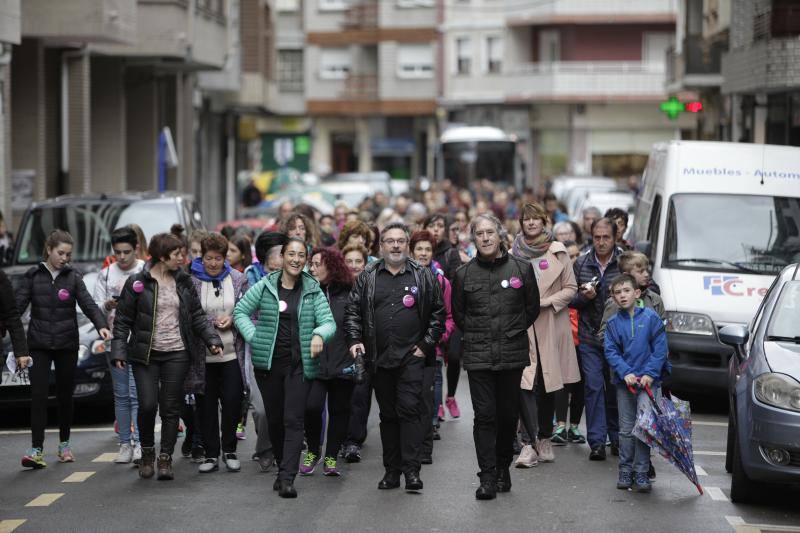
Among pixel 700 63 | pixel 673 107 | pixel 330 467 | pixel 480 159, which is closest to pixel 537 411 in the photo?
pixel 330 467

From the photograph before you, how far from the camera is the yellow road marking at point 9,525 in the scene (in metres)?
9.49

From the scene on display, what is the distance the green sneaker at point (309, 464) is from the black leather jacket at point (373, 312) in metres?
1.16

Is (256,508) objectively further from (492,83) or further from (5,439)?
(492,83)

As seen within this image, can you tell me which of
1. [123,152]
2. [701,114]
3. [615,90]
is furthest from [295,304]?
[615,90]

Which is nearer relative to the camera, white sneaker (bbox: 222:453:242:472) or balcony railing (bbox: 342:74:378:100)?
white sneaker (bbox: 222:453:242:472)

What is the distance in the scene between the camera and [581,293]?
40.1 feet

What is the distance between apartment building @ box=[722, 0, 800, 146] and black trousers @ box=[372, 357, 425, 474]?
52.6ft

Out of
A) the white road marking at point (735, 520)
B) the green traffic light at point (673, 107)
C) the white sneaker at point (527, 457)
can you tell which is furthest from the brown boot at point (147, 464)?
the green traffic light at point (673, 107)

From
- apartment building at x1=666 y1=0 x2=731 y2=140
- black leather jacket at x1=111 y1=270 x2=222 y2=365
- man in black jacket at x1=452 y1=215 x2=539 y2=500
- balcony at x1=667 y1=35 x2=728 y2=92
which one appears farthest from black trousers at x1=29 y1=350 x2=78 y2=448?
balcony at x1=667 y1=35 x2=728 y2=92

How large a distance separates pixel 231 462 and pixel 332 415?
0.88 meters

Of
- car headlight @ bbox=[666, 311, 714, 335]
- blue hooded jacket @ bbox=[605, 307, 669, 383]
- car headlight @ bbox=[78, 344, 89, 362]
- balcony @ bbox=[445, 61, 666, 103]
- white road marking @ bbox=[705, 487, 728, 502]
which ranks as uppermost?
balcony @ bbox=[445, 61, 666, 103]

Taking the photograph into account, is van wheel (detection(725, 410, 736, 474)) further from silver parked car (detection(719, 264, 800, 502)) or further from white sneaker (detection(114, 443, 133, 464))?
white sneaker (detection(114, 443, 133, 464))

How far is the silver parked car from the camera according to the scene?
9.59m

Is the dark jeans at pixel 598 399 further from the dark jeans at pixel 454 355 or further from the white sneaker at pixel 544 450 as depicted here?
the dark jeans at pixel 454 355
